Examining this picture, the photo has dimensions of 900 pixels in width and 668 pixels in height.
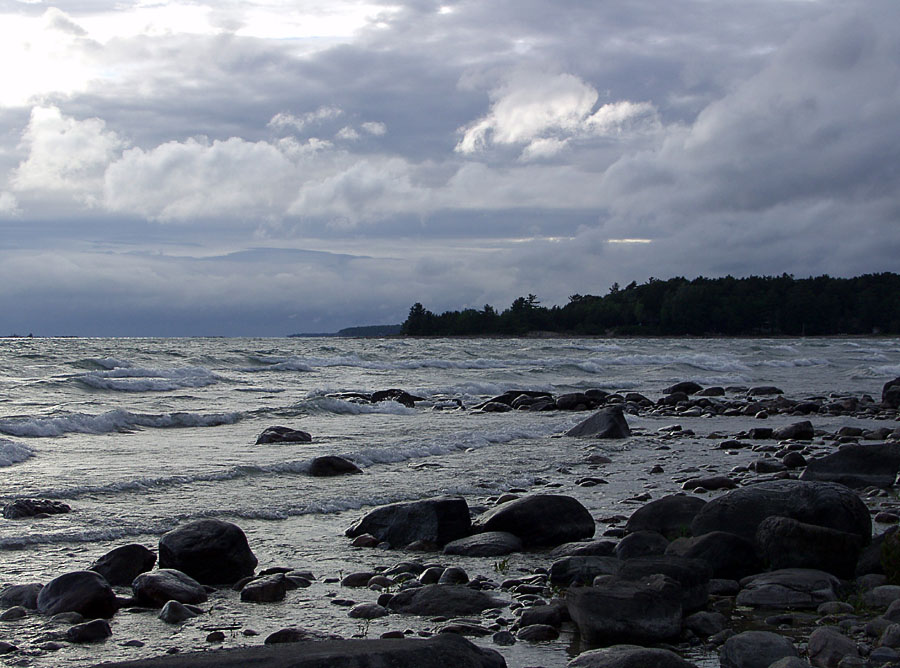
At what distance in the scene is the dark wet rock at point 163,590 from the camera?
5520mm

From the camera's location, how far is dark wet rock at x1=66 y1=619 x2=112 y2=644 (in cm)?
481

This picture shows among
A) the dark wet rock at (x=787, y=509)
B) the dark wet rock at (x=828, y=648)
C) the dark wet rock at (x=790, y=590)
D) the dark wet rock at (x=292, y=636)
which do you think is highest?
the dark wet rock at (x=787, y=509)

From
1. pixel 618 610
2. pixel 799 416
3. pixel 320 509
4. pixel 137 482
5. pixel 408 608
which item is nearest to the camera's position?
pixel 618 610

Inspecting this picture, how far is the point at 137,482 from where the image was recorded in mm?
9555

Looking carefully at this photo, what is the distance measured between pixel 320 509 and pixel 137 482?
7.95ft

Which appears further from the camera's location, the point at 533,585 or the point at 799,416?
the point at 799,416

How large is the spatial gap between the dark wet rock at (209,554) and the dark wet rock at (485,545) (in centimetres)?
172

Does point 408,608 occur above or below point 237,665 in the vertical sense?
below

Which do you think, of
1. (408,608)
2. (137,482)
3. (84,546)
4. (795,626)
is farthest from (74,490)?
(795,626)

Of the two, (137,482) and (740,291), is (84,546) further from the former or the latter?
(740,291)

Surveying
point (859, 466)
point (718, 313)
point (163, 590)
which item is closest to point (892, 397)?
point (859, 466)

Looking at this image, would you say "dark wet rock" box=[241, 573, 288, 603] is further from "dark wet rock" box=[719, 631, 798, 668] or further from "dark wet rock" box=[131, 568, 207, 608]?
"dark wet rock" box=[719, 631, 798, 668]

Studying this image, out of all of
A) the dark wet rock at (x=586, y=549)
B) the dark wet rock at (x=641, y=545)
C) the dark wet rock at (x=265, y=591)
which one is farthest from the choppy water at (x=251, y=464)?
the dark wet rock at (x=641, y=545)

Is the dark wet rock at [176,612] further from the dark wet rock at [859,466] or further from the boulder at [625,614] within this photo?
the dark wet rock at [859,466]
